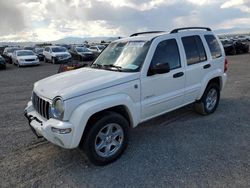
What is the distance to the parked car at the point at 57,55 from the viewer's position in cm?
2380

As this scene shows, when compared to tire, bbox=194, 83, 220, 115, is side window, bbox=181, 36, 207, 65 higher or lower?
higher

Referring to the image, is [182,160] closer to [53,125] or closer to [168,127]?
[168,127]

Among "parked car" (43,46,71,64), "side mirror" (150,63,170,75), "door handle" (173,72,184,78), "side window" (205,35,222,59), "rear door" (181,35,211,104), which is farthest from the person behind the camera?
"parked car" (43,46,71,64)

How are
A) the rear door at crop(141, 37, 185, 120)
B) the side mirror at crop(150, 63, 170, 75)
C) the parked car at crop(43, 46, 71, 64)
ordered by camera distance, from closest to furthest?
the side mirror at crop(150, 63, 170, 75) < the rear door at crop(141, 37, 185, 120) < the parked car at crop(43, 46, 71, 64)

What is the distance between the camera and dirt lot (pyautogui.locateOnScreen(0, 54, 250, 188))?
11.2 ft

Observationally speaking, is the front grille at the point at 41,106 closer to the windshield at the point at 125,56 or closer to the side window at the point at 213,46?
the windshield at the point at 125,56

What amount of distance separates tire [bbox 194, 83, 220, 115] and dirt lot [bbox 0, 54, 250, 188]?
174 millimetres

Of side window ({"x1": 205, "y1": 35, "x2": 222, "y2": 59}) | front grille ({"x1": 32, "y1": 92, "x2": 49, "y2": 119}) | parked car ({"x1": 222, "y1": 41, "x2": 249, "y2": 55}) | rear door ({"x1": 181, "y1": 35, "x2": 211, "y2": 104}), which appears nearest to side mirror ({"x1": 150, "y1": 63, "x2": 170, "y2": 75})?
rear door ({"x1": 181, "y1": 35, "x2": 211, "y2": 104})

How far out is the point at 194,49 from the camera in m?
5.21

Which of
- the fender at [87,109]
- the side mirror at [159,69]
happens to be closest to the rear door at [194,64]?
the side mirror at [159,69]

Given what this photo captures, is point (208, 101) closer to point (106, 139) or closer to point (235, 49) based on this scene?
point (106, 139)

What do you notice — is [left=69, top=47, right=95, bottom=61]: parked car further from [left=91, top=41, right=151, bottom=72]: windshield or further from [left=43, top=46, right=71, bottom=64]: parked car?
[left=91, top=41, right=151, bottom=72]: windshield

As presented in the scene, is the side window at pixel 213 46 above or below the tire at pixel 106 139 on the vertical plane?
above

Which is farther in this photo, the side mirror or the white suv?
the side mirror
